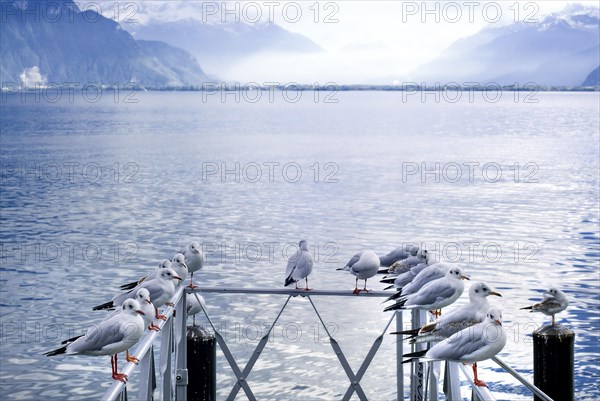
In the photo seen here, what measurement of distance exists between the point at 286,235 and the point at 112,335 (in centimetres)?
3534

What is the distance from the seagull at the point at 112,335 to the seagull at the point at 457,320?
2.27 meters

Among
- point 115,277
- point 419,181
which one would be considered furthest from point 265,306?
point 419,181

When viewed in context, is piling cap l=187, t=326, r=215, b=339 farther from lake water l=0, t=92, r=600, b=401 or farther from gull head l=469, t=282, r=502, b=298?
lake water l=0, t=92, r=600, b=401

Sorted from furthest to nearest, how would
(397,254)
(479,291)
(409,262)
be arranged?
1. (397,254)
2. (409,262)
3. (479,291)

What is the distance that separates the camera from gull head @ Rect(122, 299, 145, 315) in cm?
795

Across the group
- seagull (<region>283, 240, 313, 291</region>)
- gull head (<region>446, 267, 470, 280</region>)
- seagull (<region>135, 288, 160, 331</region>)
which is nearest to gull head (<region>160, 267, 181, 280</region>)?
seagull (<region>135, 288, 160, 331</region>)

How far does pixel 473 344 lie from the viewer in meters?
7.42

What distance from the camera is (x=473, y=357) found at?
732cm

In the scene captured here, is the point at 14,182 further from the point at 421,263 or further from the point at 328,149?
the point at 421,263

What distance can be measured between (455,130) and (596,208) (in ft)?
309

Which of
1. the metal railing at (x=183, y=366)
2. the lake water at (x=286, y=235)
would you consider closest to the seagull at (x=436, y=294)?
the metal railing at (x=183, y=366)

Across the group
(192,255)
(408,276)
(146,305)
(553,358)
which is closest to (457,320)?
(553,358)

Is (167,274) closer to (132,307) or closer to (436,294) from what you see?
(132,307)

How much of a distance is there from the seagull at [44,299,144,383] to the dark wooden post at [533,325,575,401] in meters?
4.46
